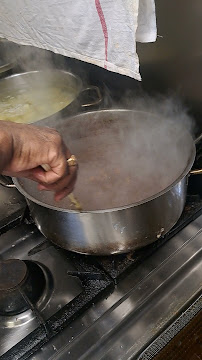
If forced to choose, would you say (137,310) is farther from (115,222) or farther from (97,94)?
(97,94)

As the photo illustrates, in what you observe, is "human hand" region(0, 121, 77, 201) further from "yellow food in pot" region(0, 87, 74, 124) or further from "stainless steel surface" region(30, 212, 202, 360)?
"yellow food in pot" region(0, 87, 74, 124)

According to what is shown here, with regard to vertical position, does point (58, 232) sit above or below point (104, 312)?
above

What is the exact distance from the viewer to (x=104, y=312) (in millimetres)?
822

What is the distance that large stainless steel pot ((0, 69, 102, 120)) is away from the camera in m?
1.38

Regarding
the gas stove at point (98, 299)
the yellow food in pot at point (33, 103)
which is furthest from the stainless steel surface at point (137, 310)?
the yellow food in pot at point (33, 103)

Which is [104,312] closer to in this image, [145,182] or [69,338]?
[69,338]

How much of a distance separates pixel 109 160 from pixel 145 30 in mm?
483

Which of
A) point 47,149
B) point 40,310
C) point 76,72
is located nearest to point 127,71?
point 47,149

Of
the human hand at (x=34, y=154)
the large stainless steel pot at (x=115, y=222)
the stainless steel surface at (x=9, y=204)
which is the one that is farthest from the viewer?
the stainless steel surface at (x=9, y=204)

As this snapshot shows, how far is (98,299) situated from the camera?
0.85 m

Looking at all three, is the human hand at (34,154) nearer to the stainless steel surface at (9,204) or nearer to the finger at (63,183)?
the finger at (63,183)

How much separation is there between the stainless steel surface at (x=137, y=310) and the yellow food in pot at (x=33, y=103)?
2.89ft

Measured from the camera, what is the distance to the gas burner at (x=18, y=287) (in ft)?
2.61

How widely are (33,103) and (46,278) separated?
3.35 ft
